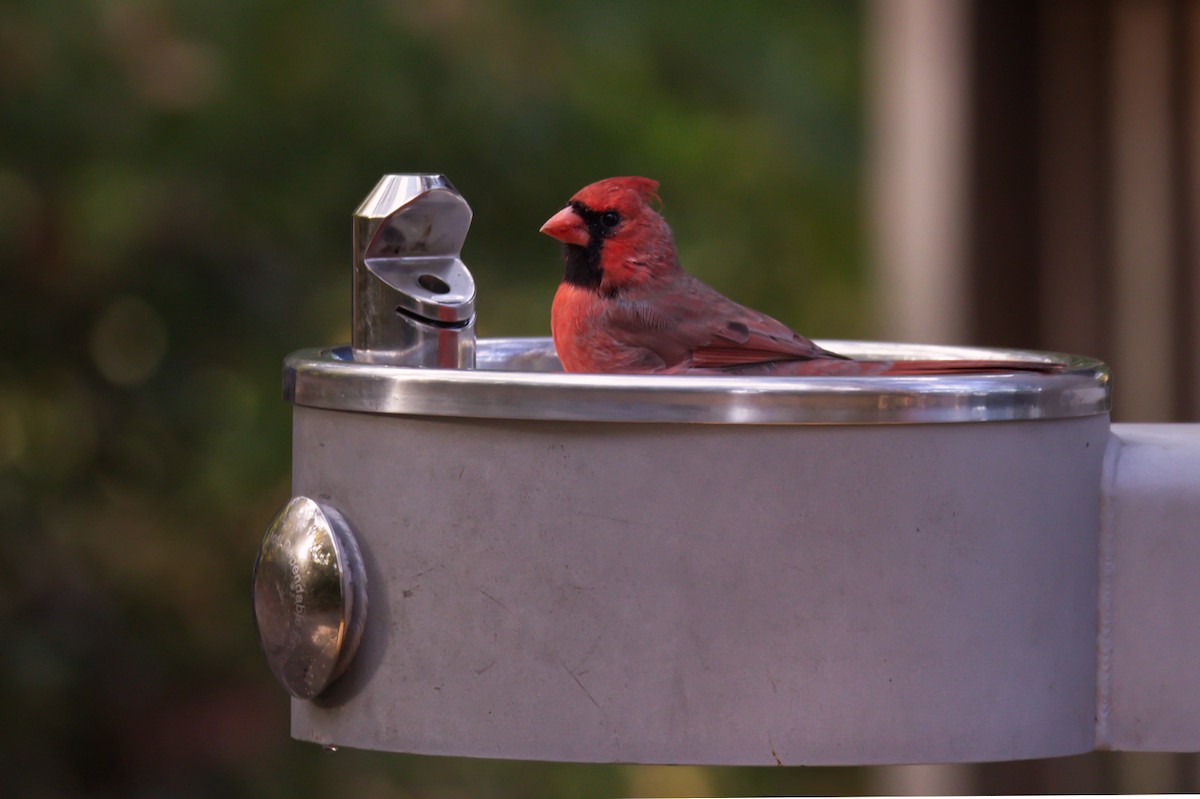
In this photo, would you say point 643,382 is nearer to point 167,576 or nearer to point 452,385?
point 452,385

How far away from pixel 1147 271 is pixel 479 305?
168 cm

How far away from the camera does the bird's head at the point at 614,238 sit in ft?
6.93

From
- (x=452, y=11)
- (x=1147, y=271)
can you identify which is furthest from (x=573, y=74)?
(x=1147, y=271)

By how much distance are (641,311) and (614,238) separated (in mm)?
119

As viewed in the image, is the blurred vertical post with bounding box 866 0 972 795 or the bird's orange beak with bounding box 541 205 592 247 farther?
the blurred vertical post with bounding box 866 0 972 795

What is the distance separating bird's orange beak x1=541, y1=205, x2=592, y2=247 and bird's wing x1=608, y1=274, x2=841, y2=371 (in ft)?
0.31

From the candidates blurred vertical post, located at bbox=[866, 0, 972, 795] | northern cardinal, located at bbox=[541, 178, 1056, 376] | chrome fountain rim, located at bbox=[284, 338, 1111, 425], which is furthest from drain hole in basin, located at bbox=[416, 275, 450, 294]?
A: blurred vertical post, located at bbox=[866, 0, 972, 795]

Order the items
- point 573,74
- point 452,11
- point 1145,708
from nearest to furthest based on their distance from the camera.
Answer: point 1145,708, point 452,11, point 573,74

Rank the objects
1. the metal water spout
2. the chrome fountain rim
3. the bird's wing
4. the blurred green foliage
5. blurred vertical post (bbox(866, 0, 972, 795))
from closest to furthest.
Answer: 1. the chrome fountain rim
2. the metal water spout
3. the bird's wing
4. the blurred green foliage
5. blurred vertical post (bbox(866, 0, 972, 795))

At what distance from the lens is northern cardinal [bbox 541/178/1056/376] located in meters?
1.97

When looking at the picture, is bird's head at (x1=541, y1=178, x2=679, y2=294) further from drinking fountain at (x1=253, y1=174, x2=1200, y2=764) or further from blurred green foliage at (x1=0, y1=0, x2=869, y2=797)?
blurred green foliage at (x1=0, y1=0, x2=869, y2=797)

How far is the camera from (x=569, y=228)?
6.88ft

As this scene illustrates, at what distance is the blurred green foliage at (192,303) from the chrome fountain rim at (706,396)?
2669 millimetres

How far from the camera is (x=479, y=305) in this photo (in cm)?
464
